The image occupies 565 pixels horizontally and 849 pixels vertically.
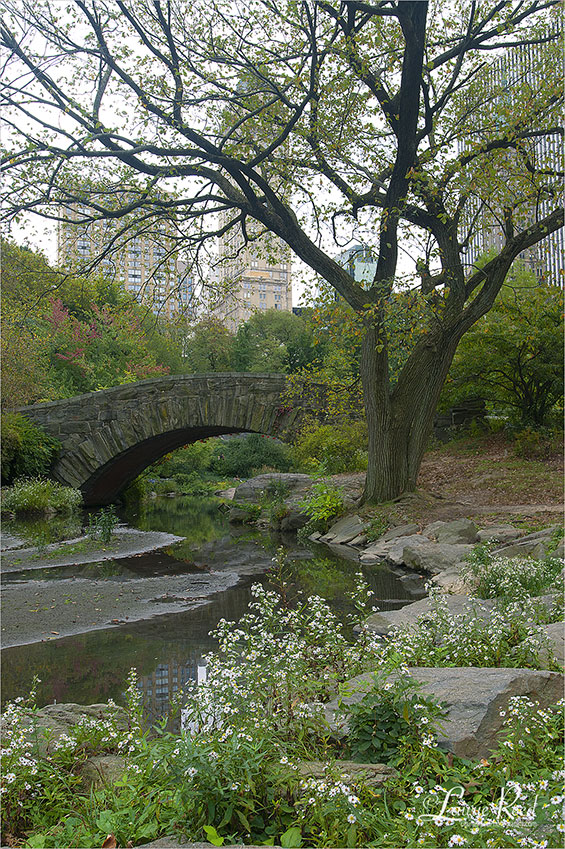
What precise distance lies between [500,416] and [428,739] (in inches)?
709

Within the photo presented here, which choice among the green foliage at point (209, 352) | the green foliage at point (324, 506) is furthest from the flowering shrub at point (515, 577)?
the green foliage at point (209, 352)

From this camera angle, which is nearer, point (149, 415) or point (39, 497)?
point (39, 497)

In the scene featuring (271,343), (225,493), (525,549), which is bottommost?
(225,493)

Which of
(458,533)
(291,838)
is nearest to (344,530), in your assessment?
(458,533)

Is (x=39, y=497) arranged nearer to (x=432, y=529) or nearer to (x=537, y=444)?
(x=432, y=529)

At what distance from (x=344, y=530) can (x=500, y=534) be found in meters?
3.40

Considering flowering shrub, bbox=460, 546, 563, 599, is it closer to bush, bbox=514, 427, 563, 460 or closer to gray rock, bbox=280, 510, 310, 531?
gray rock, bbox=280, 510, 310, 531

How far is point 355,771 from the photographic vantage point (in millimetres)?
2236

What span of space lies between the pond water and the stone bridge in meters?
4.26

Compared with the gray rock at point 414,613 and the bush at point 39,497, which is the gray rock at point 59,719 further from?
the bush at point 39,497

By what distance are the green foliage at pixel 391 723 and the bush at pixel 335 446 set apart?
13229 mm

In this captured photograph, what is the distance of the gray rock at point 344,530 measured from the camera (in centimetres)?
1084

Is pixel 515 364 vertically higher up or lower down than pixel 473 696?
higher up

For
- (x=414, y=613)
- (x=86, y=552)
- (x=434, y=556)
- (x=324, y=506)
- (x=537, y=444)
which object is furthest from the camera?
(x=537, y=444)
